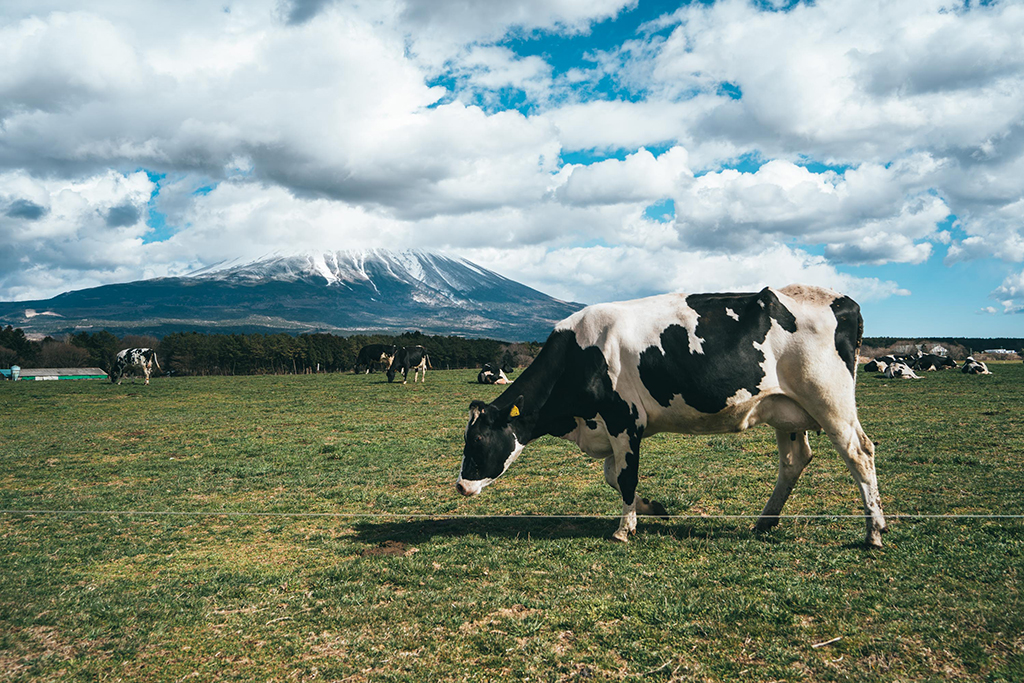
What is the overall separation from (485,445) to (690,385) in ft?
8.62

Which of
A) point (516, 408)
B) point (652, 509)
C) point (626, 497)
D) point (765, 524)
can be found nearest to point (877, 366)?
point (765, 524)

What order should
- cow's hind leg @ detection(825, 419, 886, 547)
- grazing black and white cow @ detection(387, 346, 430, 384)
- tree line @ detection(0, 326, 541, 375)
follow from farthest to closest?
tree line @ detection(0, 326, 541, 375)
grazing black and white cow @ detection(387, 346, 430, 384)
cow's hind leg @ detection(825, 419, 886, 547)

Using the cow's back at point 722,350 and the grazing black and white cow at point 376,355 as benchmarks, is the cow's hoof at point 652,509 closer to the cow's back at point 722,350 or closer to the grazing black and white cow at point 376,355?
the cow's back at point 722,350

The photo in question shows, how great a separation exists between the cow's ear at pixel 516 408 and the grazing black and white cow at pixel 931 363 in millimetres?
46706

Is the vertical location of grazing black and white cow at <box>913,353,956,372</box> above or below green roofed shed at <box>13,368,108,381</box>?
above

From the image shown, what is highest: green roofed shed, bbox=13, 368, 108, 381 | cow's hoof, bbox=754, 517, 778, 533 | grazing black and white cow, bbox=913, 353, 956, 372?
grazing black and white cow, bbox=913, 353, 956, 372

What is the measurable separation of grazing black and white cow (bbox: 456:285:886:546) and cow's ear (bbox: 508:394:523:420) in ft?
0.05

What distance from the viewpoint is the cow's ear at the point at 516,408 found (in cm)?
755

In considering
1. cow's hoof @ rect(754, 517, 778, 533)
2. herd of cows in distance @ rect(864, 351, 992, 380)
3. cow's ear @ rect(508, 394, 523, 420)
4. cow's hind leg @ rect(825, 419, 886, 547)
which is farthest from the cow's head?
herd of cows in distance @ rect(864, 351, 992, 380)

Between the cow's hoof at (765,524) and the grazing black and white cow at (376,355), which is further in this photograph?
the grazing black and white cow at (376,355)

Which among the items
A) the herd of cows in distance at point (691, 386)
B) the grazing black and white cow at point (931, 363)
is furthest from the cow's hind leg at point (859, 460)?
the grazing black and white cow at point (931, 363)

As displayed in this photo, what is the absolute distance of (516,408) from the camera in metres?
7.58

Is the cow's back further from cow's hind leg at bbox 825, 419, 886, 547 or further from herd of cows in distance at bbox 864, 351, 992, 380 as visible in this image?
herd of cows in distance at bbox 864, 351, 992, 380

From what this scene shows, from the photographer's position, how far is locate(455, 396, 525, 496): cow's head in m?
7.57
